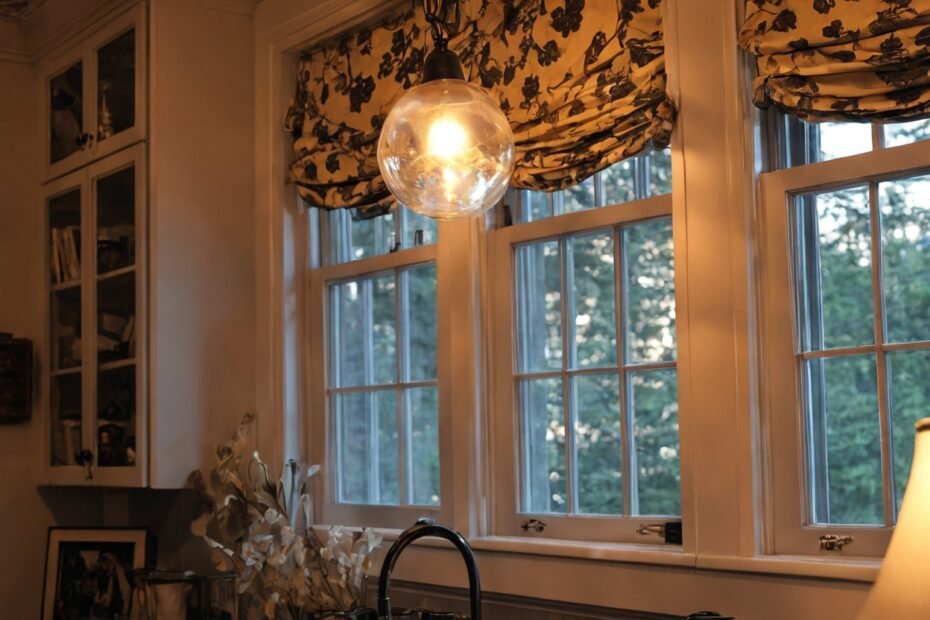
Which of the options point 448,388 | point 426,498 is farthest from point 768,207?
point 426,498

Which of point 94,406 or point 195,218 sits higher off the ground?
point 195,218

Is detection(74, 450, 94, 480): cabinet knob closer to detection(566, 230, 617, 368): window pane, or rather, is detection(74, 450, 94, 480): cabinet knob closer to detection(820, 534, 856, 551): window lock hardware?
detection(566, 230, 617, 368): window pane

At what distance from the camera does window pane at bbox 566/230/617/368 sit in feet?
9.56

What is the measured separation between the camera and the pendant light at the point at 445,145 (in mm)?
2234

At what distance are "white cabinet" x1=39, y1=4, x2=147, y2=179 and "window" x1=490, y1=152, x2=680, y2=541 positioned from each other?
1.46 m

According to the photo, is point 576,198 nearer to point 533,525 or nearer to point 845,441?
point 533,525

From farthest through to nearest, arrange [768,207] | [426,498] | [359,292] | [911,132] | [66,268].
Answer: [66,268], [359,292], [426,498], [768,207], [911,132]

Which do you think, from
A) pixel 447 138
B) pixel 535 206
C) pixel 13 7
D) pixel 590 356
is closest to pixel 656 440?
pixel 590 356

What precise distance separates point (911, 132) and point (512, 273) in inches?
45.2

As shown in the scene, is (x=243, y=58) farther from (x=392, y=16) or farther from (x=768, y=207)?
(x=768, y=207)

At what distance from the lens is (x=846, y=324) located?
7.79ft

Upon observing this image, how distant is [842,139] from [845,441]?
605mm

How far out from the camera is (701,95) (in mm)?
2564

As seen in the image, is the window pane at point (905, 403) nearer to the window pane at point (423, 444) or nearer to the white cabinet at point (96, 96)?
the window pane at point (423, 444)
